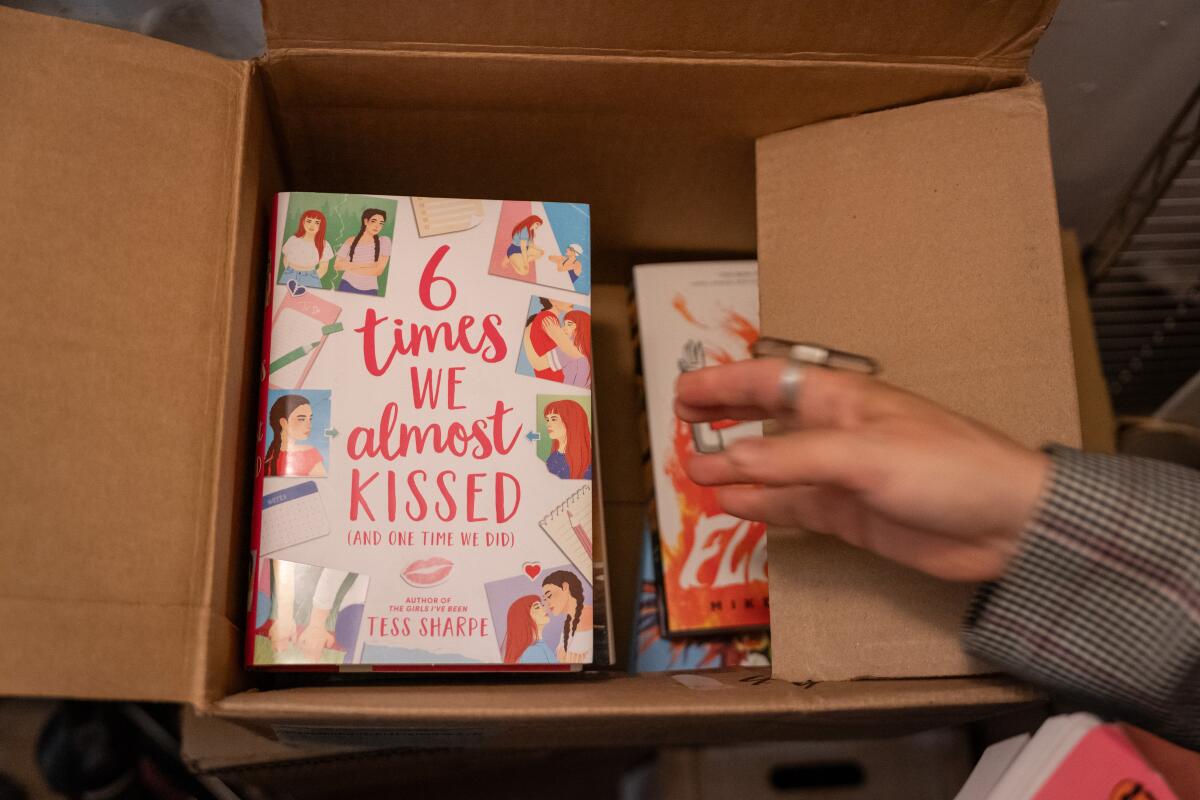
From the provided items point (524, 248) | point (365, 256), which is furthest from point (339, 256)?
point (524, 248)

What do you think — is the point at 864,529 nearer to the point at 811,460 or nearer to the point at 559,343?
the point at 811,460

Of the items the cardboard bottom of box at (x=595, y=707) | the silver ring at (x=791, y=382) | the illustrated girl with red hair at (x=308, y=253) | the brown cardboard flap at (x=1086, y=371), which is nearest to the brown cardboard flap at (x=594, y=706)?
the cardboard bottom of box at (x=595, y=707)

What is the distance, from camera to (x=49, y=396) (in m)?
0.50

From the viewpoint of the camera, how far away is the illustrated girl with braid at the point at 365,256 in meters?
0.65

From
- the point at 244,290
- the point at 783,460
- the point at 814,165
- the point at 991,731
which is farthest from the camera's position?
the point at 991,731

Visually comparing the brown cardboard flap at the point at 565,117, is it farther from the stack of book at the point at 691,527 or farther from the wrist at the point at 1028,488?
the wrist at the point at 1028,488

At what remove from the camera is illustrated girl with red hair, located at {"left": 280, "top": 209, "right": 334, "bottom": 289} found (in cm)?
65

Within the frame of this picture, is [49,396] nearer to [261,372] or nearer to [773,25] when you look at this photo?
[261,372]

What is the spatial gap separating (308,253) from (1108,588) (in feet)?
1.95

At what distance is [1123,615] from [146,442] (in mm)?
604

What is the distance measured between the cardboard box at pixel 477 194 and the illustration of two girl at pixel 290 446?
23 mm

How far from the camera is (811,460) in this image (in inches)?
18.7

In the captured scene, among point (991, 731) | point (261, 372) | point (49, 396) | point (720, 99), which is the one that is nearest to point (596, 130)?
point (720, 99)

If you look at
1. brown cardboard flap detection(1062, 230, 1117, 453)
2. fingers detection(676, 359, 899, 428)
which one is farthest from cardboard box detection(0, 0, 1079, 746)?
brown cardboard flap detection(1062, 230, 1117, 453)
